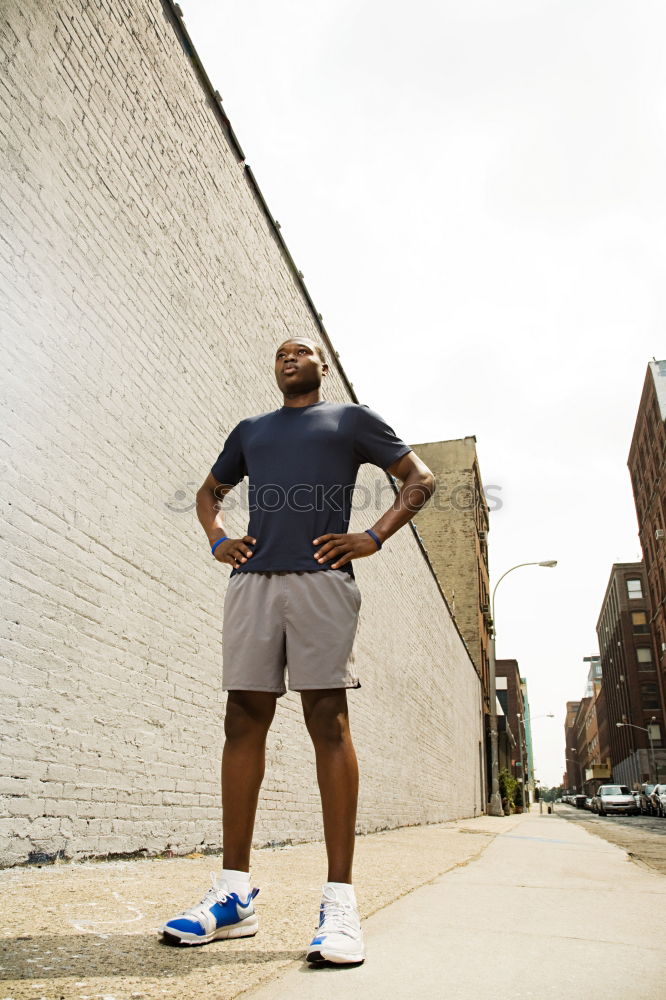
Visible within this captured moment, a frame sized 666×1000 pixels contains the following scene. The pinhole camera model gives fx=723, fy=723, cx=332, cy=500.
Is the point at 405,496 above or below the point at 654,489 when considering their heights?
below

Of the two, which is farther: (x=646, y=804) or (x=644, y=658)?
(x=644, y=658)

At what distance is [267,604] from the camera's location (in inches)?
90.0

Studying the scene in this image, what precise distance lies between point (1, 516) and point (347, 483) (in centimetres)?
171

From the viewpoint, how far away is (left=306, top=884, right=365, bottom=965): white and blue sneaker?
5.92ft

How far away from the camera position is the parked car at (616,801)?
32375 mm

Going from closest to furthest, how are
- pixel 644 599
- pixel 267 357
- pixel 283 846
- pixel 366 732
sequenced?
pixel 283 846 < pixel 267 357 < pixel 366 732 < pixel 644 599

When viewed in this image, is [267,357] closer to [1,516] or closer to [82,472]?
[82,472]

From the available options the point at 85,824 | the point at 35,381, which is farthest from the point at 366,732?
the point at 35,381

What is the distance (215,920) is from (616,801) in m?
35.5

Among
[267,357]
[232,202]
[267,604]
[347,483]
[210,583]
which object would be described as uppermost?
[232,202]

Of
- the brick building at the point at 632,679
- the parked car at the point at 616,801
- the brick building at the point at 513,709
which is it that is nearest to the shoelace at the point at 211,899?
the parked car at the point at 616,801

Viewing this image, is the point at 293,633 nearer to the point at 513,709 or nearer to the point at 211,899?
the point at 211,899

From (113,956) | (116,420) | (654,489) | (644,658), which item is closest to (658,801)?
(654,489)

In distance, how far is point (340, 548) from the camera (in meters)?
2.32
